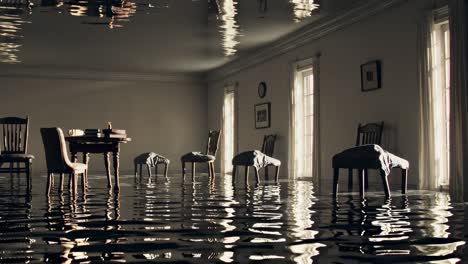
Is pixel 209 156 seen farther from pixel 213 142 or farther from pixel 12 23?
pixel 12 23

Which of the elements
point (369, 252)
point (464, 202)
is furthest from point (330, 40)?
point (369, 252)

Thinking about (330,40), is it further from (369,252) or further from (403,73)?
(369,252)

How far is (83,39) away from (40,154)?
506 cm

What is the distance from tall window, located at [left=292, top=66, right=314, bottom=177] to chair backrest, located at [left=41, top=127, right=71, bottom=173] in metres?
5.76

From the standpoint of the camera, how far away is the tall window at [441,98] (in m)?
7.17

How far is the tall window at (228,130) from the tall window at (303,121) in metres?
4.01

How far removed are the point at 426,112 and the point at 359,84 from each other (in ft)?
6.18

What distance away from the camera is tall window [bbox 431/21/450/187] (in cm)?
717

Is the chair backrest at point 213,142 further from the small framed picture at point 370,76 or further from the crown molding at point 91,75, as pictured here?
the crown molding at point 91,75

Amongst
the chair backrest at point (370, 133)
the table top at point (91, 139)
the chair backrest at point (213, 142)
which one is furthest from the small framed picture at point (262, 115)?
the table top at point (91, 139)

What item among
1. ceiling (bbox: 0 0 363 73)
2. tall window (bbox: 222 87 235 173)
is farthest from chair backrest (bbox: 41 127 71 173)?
tall window (bbox: 222 87 235 173)

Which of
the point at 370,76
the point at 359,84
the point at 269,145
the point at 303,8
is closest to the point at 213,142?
the point at 269,145

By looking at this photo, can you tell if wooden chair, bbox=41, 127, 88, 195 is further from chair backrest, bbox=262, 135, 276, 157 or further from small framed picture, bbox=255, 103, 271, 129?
small framed picture, bbox=255, 103, 271, 129

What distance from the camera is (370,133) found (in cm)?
827
